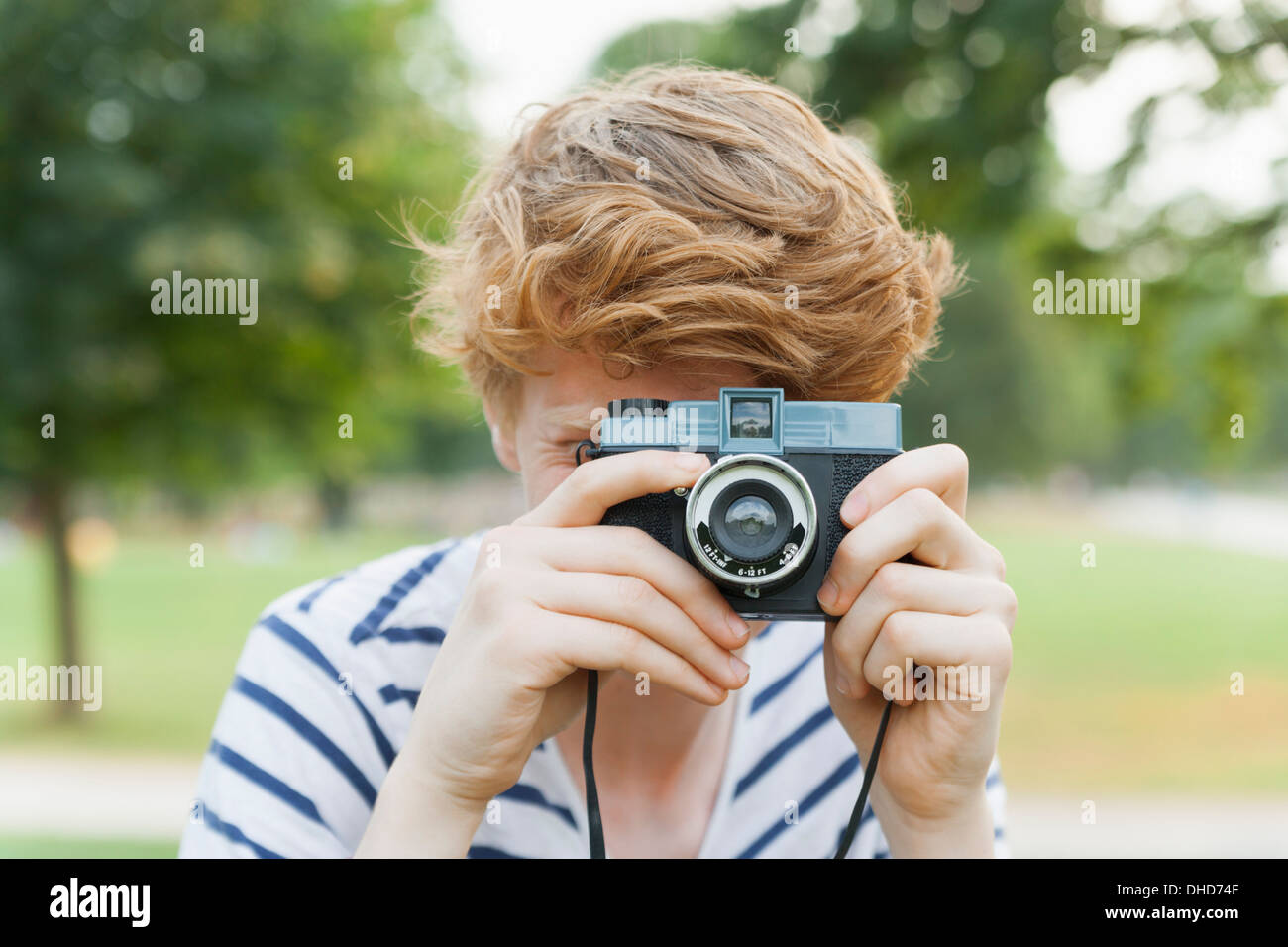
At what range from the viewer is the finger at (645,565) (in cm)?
156

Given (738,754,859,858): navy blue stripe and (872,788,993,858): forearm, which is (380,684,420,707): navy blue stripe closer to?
(738,754,859,858): navy blue stripe

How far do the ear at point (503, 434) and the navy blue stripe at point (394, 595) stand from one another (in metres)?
0.22

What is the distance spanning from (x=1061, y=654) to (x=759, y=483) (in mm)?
17894

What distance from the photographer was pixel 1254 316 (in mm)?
5957

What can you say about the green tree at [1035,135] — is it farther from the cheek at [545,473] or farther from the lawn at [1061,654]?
the cheek at [545,473]

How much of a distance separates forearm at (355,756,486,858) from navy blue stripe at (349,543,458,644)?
39cm

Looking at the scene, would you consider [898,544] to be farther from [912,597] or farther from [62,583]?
[62,583]

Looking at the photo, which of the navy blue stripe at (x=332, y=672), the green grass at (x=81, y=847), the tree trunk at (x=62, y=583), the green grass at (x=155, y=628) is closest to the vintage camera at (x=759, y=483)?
the navy blue stripe at (x=332, y=672)

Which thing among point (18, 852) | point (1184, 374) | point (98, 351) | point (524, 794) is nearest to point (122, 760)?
point (18, 852)

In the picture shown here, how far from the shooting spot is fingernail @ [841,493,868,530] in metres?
1.58

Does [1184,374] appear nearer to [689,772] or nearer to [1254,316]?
[1254,316]

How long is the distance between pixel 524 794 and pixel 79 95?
20.3ft

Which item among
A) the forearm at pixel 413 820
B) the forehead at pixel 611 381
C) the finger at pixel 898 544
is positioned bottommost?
the forearm at pixel 413 820

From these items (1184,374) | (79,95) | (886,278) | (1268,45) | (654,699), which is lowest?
(654,699)
